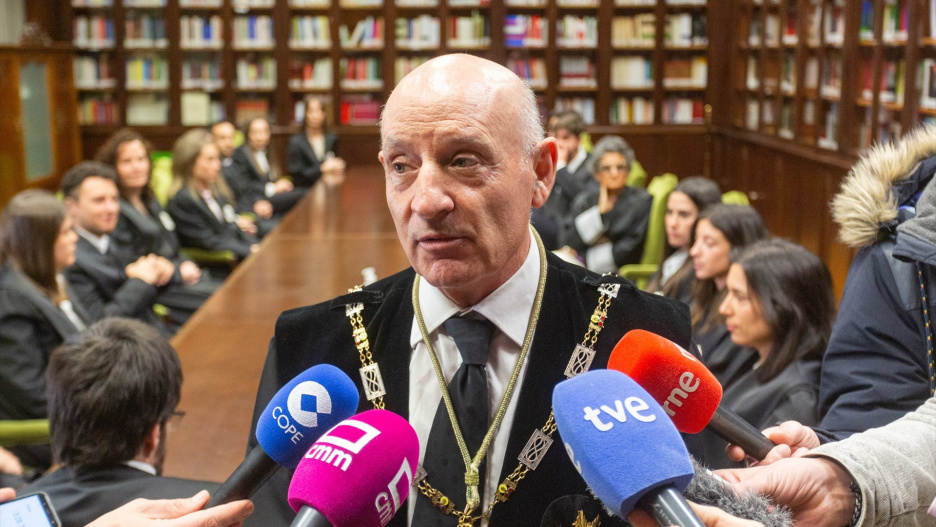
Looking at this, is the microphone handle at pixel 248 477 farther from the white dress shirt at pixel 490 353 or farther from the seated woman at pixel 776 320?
the seated woman at pixel 776 320

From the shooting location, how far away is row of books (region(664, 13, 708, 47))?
8.81 meters

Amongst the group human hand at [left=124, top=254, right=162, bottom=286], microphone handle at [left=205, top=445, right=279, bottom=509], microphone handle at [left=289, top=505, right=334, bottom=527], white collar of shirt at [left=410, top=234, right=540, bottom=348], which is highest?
white collar of shirt at [left=410, top=234, right=540, bottom=348]

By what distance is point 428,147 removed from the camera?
1015 millimetres

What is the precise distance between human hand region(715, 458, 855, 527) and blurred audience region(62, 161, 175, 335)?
3313 mm

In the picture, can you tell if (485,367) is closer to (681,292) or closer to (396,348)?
(396,348)

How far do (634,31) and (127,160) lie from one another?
18.9 feet

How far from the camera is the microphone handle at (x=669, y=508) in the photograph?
2.29 ft

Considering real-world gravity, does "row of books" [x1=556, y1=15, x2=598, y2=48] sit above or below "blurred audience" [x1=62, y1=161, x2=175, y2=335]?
above

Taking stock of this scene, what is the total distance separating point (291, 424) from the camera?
3.03ft

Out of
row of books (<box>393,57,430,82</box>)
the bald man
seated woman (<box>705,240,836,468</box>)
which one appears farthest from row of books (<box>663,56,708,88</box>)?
the bald man

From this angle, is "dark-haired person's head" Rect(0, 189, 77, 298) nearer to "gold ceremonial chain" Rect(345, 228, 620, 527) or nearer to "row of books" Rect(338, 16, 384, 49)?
"gold ceremonial chain" Rect(345, 228, 620, 527)

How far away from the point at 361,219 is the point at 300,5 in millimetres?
4445

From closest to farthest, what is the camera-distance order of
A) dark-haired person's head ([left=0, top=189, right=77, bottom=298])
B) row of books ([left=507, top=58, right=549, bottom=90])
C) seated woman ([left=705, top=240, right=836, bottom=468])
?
1. seated woman ([left=705, top=240, right=836, bottom=468])
2. dark-haired person's head ([left=0, top=189, right=77, bottom=298])
3. row of books ([left=507, top=58, right=549, bottom=90])

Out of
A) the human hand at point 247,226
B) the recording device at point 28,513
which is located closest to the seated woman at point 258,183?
the human hand at point 247,226
